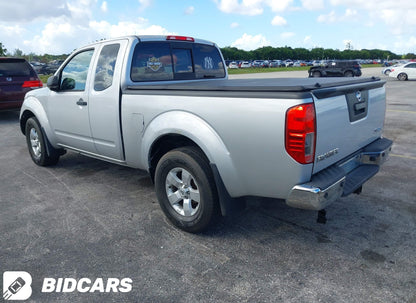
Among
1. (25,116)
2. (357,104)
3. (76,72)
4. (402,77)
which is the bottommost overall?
(402,77)

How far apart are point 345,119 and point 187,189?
158 cm

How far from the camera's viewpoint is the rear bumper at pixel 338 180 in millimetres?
2643

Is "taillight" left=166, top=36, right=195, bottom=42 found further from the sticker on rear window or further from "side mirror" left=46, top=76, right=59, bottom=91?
"side mirror" left=46, top=76, right=59, bottom=91

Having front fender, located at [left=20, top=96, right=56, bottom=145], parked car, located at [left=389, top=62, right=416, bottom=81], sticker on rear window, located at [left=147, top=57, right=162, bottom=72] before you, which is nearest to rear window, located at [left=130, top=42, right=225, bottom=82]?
sticker on rear window, located at [left=147, top=57, right=162, bottom=72]

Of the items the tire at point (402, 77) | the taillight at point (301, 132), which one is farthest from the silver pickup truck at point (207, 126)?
the tire at point (402, 77)

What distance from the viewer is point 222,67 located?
211 inches

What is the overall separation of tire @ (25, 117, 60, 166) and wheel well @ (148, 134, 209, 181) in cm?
251

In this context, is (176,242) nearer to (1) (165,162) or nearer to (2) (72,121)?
(1) (165,162)

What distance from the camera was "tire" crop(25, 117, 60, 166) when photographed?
5484mm

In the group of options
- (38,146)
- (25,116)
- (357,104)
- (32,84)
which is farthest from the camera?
(32,84)

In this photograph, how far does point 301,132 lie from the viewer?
8.38 ft

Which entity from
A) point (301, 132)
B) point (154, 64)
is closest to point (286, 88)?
point (301, 132)

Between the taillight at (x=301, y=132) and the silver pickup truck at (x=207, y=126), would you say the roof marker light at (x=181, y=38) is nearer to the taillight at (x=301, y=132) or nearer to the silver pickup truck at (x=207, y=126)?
the silver pickup truck at (x=207, y=126)

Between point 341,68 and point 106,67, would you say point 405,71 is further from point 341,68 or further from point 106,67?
point 106,67
